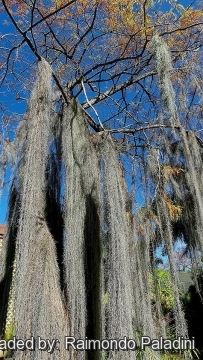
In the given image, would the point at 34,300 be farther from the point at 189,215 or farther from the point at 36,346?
the point at 189,215

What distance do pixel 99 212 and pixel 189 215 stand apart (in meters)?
1.41

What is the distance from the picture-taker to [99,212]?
2410 millimetres

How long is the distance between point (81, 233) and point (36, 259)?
390 mm

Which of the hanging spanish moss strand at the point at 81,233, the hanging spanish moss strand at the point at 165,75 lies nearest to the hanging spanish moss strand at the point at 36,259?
the hanging spanish moss strand at the point at 81,233

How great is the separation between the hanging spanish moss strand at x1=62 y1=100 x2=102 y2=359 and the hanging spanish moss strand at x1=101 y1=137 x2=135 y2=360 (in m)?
0.16

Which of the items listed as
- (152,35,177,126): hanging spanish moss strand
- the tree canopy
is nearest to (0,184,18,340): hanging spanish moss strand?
the tree canopy

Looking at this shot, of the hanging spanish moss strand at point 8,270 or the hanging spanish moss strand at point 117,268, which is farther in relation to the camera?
the hanging spanish moss strand at point 8,270

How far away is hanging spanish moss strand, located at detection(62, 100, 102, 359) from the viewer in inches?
78.2

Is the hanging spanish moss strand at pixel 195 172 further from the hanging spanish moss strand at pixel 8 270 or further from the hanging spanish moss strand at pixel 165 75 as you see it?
the hanging spanish moss strand at pixel 8 270

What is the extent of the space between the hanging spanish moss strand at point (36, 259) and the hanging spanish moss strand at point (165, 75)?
0.86 m

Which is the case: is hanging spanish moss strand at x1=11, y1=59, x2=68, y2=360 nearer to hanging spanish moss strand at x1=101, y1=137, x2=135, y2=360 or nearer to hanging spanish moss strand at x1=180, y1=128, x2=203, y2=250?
hanging spanish moss strand at x1=101, y1=137, x2=135, y2=360

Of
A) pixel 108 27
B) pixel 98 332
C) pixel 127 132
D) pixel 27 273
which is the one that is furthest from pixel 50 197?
pixel 108 27

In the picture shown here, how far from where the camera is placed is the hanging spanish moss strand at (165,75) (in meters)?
2.36

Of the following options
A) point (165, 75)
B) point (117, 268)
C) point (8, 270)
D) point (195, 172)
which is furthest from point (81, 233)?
point (195, 172)
